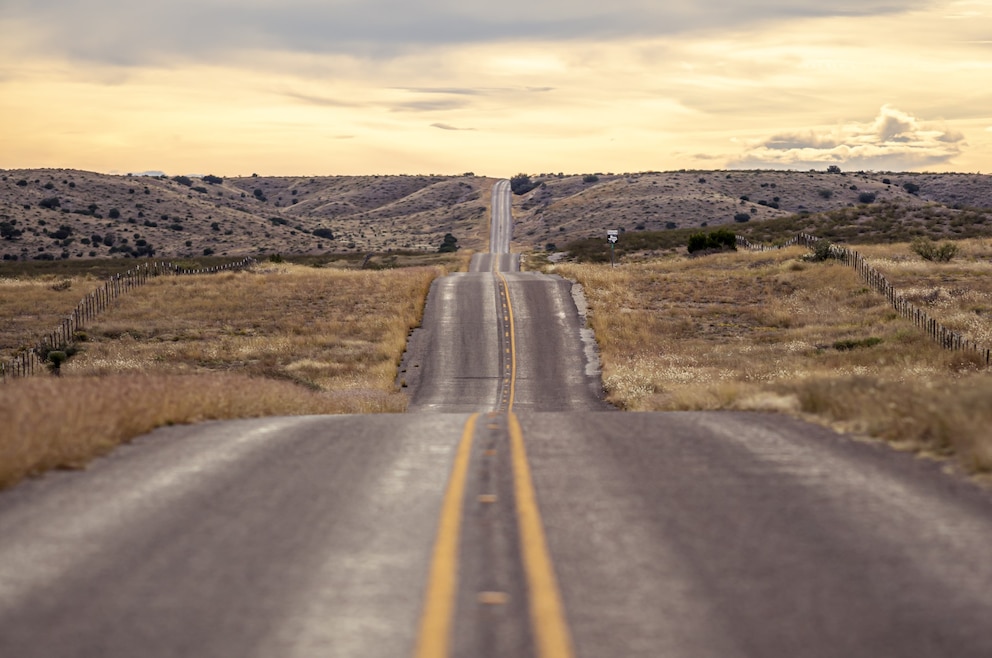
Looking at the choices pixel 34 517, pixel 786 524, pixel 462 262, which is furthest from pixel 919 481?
pixel 462 262

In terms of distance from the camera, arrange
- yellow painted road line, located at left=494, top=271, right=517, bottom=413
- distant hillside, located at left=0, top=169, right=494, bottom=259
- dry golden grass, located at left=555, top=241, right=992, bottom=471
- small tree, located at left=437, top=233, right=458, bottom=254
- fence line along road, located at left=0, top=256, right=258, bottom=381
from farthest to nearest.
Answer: small tree, located at left=437, top=233, right=458, bottom=254, distant hillside, located at left=0, top=169, right=494, bottom=259, fence line along road, located at left=0, top=256, right=258, bottom=381, yellow painted road line, located at left=494, top=271, right=517, bottom=413, dry golden grass, located at left=555, top=241, right=992, bottom=471

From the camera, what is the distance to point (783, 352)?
3500 cm

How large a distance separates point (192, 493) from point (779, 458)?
5521 millimetres

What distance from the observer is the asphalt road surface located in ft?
16.2

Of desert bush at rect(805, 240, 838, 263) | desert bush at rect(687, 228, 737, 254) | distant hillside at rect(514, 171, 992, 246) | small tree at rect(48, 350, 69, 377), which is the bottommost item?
small tree at rect(48, 350, 69, 377)

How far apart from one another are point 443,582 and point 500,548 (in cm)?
82

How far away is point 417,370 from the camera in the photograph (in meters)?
36.3

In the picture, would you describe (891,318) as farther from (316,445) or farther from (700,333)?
(316,445)

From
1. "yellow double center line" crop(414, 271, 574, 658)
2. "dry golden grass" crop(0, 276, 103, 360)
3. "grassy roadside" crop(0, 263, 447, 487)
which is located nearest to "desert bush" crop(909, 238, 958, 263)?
"grassy roadside" crop(0, 263, 447, 487)

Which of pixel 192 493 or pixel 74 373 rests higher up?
pixel 192 493

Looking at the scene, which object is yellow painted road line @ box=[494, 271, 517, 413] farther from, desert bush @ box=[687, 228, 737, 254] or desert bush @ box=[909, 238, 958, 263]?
desert bush @ box=[687, 228, 737, 254]

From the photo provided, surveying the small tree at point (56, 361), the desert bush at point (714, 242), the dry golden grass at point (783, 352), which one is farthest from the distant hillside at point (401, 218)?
the small tree at point (56, 361)

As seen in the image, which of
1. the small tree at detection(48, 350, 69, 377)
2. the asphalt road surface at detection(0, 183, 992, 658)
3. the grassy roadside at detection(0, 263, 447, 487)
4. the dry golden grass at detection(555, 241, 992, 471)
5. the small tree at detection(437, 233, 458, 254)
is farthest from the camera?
the small tree at detection(437, 233, 458, 254)

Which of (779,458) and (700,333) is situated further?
(700,333)
